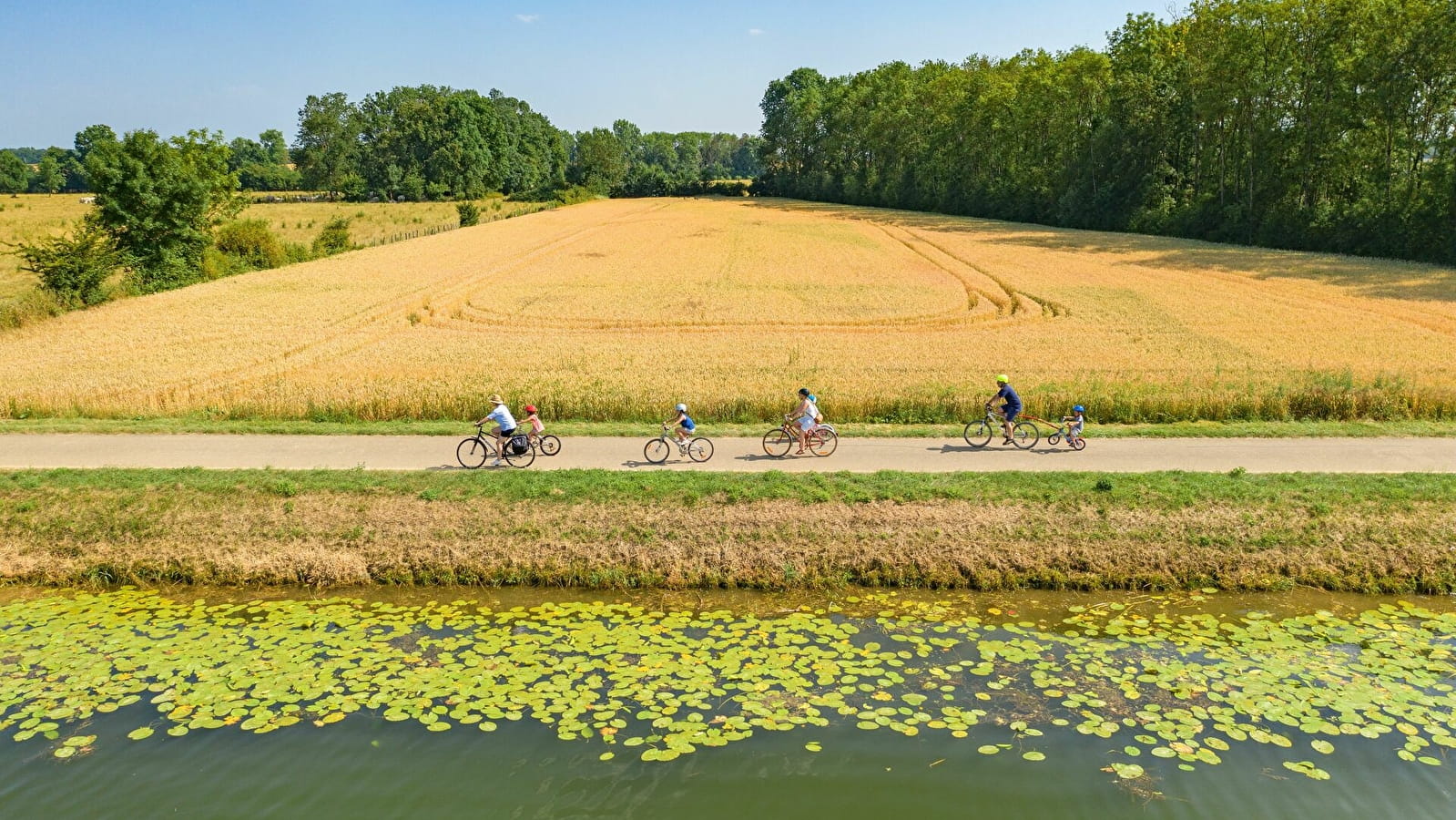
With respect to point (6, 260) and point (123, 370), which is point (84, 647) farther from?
point (6, 260)

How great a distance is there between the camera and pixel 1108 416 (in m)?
23.8

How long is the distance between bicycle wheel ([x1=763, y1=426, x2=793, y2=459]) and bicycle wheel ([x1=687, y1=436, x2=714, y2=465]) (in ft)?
4.01

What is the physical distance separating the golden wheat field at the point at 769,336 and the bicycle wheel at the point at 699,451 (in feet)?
12.3

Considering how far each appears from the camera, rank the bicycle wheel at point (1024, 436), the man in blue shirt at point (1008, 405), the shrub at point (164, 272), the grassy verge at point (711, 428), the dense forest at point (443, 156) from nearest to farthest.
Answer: the man in blue shirt at point (1008, 405)
the bicycle wheel at point (1024, 436)
the grassy verge at point (711, 428)
the shrub at point (164, 272)
the dense forest at point (443, 156)

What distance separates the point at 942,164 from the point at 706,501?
92.4 metres

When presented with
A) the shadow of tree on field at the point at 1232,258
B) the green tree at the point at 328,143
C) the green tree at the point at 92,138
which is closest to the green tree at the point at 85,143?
the green tree at the point at 92,138

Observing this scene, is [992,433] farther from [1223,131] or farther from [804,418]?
[1223,131]

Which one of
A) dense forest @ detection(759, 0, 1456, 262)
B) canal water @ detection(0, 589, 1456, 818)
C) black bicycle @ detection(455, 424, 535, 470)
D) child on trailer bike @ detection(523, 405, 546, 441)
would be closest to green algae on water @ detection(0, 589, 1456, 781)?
canal water @ detection(0, 589, 1456, 818)

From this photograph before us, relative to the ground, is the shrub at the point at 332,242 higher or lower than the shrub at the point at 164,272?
higher

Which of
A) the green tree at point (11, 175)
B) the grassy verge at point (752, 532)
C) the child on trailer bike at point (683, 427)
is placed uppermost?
the green tree at point (11, 175)

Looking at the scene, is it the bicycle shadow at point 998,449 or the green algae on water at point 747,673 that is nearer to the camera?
the green algae on water at point 747,673

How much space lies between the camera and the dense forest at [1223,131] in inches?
2101

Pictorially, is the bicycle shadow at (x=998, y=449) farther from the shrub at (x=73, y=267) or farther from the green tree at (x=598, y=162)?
the green tree at (x=598, y=162)

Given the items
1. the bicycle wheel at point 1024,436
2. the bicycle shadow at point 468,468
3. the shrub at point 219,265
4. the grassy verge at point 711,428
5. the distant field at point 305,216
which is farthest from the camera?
the distant field at point 305,216
